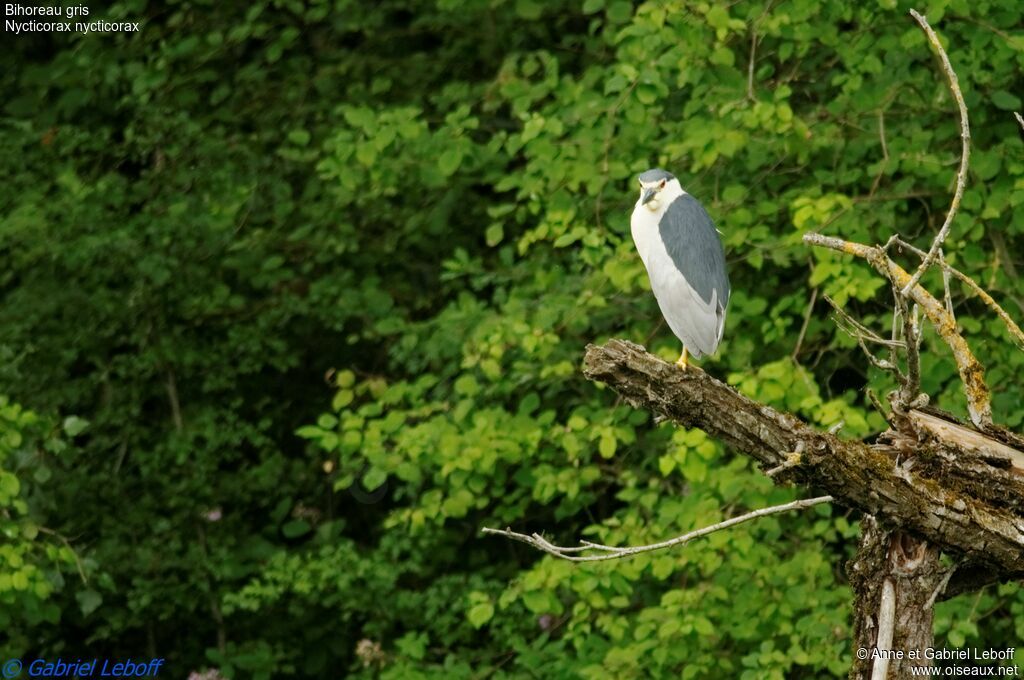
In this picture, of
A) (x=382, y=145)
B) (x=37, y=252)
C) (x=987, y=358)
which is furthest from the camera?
(x=37, y=252)

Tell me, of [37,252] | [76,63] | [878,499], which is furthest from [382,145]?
[878,499]

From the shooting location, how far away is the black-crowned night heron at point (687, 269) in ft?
15.1

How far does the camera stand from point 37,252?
21.9ft

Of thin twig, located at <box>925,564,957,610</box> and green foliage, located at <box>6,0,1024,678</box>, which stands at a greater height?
thin twig, located at <box>925,564,957,610</box>

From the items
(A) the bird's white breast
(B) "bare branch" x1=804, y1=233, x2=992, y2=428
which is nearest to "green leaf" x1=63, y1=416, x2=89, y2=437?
(A) the bird's white breast

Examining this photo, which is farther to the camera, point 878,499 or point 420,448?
point 420,448

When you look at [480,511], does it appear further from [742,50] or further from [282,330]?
[742,50]

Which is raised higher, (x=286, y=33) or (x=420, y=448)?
(x=286, y=33)

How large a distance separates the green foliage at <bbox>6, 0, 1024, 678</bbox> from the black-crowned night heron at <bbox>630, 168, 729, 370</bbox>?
80cm

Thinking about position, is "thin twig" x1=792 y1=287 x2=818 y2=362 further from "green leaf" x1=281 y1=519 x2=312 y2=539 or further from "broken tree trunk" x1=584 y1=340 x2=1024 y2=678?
"green leaf" x1=281 y1=519 x2=312 y2=539

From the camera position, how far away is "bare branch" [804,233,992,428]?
3.33m

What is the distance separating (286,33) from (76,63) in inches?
40.9

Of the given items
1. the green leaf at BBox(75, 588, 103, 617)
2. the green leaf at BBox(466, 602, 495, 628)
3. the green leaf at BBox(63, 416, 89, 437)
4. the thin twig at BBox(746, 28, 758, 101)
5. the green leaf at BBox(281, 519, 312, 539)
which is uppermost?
the thin twig at BBox(746, 28, 758, 101)

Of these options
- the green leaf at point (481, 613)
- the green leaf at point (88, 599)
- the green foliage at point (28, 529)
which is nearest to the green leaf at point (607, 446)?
the green leaf at point (481, 613)
